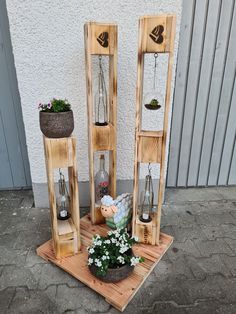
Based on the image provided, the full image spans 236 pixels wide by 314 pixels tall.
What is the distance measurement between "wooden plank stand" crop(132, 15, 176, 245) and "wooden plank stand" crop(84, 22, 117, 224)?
22cm

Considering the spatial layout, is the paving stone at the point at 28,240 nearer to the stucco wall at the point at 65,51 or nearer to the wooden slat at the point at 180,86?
the stucco wall at the point at 65,51

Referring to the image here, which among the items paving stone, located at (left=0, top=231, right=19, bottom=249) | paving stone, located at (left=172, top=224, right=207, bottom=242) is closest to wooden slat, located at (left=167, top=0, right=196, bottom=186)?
paving stone, located at (left=172, top=224, right=207, bottom=242)

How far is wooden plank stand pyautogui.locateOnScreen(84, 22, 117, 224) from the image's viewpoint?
55.0 inches

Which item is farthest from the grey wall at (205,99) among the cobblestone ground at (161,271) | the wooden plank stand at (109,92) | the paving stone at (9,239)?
the paving stone at (9,239)

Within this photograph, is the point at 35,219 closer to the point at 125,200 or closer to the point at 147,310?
the point at 125,200

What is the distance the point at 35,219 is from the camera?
1962 mm

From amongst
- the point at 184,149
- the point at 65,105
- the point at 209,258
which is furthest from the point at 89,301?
the point at 184,149

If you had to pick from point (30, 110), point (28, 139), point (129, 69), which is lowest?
point (28, 139)

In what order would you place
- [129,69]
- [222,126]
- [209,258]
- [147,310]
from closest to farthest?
[147,310]
[209,258]
[129,69]
[222,126]

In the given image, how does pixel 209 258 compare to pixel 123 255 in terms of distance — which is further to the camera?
pixel 209 258

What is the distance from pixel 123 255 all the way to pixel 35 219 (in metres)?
0.89

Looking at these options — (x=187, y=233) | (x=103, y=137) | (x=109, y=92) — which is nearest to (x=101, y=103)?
(x=109, y=92)

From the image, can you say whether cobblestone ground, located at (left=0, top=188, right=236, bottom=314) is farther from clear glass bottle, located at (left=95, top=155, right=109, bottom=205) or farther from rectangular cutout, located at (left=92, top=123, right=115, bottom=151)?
rectangular cutout, located at (left=92, top=123, right=115, bottom=151)

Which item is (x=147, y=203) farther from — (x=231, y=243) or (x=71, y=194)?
(x=231, y=243)
